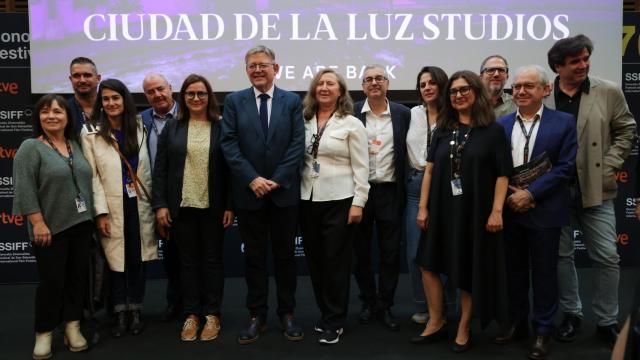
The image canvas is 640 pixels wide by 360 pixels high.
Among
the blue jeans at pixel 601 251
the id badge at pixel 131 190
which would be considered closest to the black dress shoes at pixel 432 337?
the blue jeans at pixel 601 251

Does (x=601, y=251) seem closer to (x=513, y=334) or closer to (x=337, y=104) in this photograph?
(x=513, y=334)

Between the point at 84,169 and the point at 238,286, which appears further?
the point at 238,286

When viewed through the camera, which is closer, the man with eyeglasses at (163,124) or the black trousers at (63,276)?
the black trousers at (63,276)

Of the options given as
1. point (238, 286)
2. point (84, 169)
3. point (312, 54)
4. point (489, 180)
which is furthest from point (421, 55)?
point (84, 169)

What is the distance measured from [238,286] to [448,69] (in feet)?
8.67

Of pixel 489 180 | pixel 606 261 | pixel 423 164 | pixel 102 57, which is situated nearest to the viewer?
pixel 489 180

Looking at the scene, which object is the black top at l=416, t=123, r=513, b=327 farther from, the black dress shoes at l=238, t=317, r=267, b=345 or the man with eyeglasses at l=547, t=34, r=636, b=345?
the black dress shoes at l=238, t=317, r=267, b=345

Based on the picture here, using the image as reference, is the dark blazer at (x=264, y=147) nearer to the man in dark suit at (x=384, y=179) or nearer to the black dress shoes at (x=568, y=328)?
the man in dark suit at (x=384, y=179)

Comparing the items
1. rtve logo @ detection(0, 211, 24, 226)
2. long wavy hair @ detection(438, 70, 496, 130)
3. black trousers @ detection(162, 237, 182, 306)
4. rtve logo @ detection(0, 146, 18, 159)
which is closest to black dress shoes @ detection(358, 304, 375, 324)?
black trousers @ detection(162, 237, 182, 306)

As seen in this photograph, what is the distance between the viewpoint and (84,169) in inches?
119

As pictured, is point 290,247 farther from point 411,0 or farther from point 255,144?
point 411,0

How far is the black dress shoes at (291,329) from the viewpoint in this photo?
128 inches

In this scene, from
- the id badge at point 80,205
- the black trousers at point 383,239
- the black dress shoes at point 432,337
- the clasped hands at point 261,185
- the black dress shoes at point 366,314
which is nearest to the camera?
the id badge at point 80,205

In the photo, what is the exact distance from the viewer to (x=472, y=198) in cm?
286
